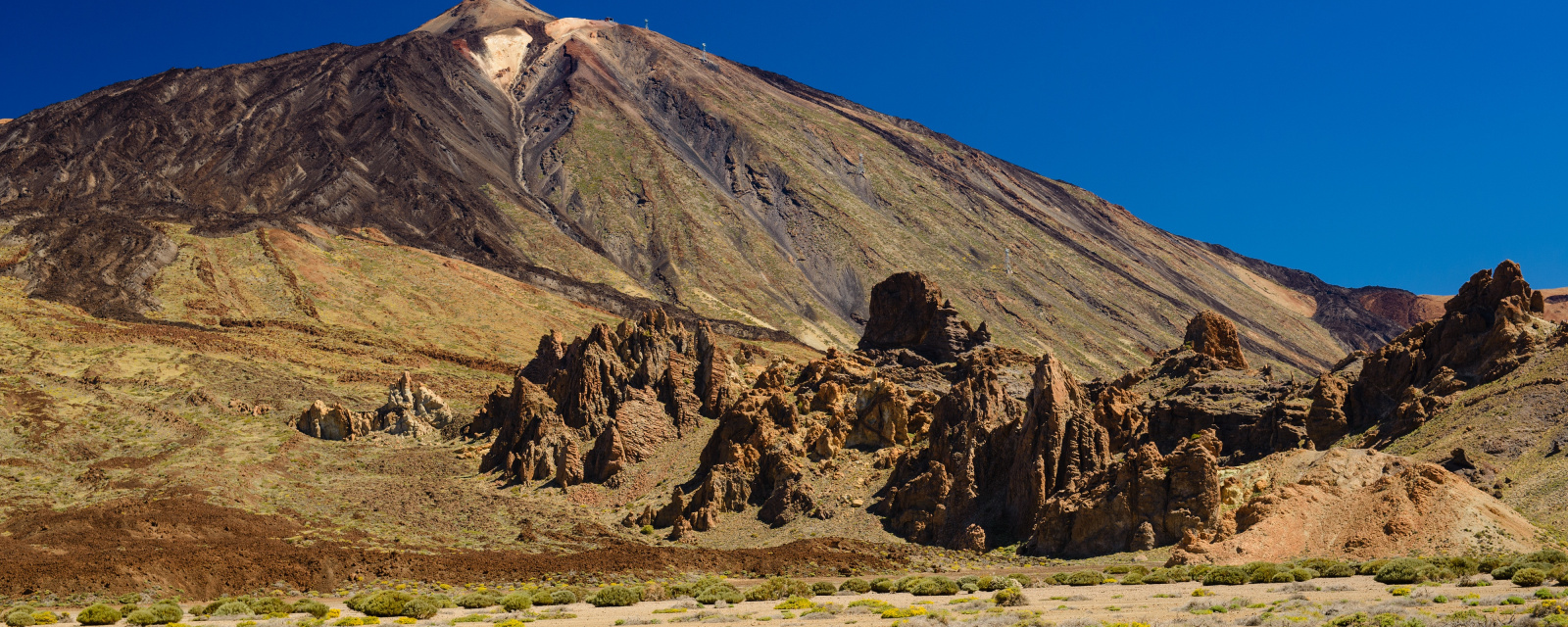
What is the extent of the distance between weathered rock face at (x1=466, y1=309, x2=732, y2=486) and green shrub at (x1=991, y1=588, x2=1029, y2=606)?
3572 cm

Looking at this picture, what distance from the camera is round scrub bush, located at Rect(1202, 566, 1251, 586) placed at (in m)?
33.2

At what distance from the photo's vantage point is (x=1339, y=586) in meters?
30.0

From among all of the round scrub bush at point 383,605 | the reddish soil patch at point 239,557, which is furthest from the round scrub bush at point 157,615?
the reddish soil patch at point 239,557

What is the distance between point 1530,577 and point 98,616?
39.6 meters

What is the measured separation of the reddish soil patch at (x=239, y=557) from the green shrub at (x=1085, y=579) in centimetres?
1091

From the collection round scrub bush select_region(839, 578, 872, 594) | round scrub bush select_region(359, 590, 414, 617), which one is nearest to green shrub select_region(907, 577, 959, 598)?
round scrub bush select_region(839, 578, 872, 594)

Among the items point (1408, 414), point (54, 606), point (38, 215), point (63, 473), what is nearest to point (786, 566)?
point (54, 606)

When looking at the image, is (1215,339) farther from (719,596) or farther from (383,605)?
(383,605)

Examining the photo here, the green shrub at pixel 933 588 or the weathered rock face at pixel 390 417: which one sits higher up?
the weathered rock face at pixel 390 417

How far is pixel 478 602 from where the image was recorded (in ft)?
119

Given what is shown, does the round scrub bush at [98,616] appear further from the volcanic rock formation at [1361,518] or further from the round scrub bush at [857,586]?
the volcanic rock formation at [1361,518]

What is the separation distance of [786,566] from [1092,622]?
22.5 m

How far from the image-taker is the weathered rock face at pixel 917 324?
85.6 meters

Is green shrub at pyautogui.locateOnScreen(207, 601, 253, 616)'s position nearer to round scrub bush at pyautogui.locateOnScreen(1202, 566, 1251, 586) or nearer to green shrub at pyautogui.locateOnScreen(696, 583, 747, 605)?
green shrub at pyautogui.locateOnScreen(696, 583, 747, 605)
